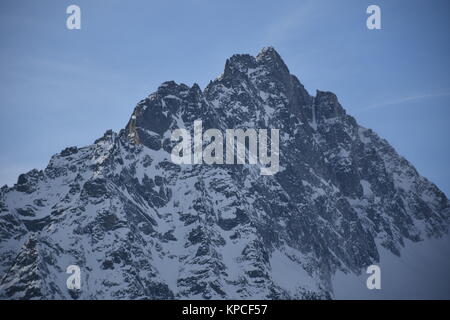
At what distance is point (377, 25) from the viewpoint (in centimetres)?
17362
